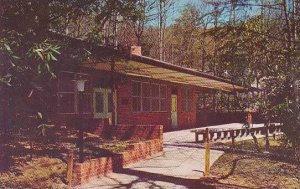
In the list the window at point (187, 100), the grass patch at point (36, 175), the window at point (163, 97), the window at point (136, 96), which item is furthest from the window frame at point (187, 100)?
the grass patch at point (36, 175)

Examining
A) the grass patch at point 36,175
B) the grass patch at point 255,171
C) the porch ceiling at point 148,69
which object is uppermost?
the porch ceiling at point 148,69

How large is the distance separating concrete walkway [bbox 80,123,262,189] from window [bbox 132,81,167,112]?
339 inches

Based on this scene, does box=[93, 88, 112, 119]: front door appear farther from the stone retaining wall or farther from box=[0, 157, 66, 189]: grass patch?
box=[0, 157, 66, 189]: grass patch

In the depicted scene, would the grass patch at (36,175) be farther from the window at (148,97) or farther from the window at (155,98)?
the window at (155,98)

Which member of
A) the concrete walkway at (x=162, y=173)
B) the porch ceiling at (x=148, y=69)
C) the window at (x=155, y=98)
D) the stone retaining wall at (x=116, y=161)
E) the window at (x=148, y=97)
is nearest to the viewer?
the stone retaining wall at (x=116, y=161)

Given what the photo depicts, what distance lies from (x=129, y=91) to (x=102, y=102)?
203 centimetres

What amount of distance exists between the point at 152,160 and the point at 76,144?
2.53 metres

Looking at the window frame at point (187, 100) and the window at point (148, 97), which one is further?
the window frame at point (187, 100)

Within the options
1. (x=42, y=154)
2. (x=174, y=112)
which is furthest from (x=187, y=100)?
(x=42, y=154)

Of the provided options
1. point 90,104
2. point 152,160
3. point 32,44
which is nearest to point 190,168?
point 152,160

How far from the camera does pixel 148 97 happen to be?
23.8m

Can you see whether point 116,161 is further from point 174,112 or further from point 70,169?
point 174,112

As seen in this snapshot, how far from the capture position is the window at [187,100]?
29.5 metres

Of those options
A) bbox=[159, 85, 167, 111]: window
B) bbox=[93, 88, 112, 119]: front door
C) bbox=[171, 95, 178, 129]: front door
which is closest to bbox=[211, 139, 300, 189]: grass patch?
bbox=[93, 88, 112, 119]: front door
